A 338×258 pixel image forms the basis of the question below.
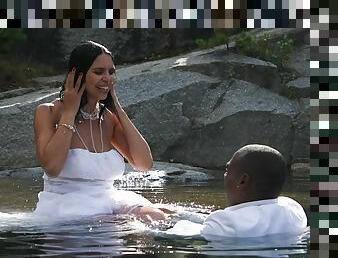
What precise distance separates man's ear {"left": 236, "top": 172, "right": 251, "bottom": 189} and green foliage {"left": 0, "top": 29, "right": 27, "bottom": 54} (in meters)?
9.82

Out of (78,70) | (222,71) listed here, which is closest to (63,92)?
(78,70)

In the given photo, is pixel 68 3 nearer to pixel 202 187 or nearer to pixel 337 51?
pixel 337 51

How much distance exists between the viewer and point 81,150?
4.28 metres

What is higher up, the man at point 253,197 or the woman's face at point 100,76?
the woman's face at point 100,76

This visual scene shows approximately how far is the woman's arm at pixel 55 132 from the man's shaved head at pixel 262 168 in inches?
54.7

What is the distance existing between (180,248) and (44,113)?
1549mm

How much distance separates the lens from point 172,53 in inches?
503

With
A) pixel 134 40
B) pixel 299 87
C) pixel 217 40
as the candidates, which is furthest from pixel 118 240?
pixel 134 40

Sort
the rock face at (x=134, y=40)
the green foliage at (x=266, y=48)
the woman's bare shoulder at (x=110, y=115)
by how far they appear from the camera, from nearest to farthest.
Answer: the woman's bare shoulder at (x=110, y=115), the green foliage at (x=266, y=48), the rock face at (x=134, y=40)

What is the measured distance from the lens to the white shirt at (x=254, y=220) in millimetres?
3027

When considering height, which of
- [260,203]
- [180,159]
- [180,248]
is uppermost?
[260,203]

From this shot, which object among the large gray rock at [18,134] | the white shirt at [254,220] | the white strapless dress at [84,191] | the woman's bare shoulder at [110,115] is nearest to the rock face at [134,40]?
the large gray rock at [18,134]

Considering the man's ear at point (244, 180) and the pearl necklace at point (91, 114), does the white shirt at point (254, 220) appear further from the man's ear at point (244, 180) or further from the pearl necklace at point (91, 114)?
the pearl necklace at point (91, 114)

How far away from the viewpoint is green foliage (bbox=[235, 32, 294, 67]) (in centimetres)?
1018
